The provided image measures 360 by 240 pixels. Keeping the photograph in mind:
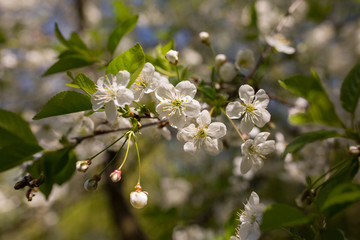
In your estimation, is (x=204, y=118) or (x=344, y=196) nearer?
(x=344, y=196)

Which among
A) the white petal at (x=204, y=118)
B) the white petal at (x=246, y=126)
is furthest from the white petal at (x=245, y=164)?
the white petal at (x=204, y=118)

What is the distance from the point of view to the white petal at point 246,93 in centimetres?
101

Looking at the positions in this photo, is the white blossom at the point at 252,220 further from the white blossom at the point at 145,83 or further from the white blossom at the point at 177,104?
the white blossom at the point at 145,83

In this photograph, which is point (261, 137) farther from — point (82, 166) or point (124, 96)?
point (82, 166)

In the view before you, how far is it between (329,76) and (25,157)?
10.1 ft

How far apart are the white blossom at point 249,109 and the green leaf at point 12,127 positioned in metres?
0.87

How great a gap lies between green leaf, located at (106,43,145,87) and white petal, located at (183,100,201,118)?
0.21 metres

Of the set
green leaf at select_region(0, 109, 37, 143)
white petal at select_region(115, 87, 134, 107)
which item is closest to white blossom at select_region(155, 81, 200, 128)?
white petal at select_region(115, 87, 134, 107)

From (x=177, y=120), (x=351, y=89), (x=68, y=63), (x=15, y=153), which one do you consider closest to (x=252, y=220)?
(x=177, y=120)

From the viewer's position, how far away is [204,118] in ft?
3.24

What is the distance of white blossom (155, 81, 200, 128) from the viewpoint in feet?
3.17

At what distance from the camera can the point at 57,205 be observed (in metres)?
4.12

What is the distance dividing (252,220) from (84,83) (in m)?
0.74

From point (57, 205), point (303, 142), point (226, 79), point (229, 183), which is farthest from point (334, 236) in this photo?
point (57, 205)
